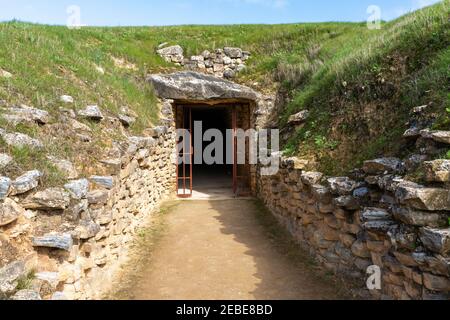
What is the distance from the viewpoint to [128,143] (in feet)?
23.8

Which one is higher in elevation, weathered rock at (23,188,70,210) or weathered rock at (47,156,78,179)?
weathered rock at (47,156,78,179)

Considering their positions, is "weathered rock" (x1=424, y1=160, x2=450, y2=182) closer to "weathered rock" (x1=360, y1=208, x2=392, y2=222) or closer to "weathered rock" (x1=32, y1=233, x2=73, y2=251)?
"weathered rock" (x1=360, y1=208, x2=392, y2=222)

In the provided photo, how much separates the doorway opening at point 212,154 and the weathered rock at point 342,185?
565 centimetres

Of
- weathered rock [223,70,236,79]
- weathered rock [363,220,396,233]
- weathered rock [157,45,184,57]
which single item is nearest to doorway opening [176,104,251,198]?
weathered rock [223,70,236,79]

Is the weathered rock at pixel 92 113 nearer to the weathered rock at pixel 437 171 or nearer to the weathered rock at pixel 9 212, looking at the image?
the weathered rock at pixel 9 212

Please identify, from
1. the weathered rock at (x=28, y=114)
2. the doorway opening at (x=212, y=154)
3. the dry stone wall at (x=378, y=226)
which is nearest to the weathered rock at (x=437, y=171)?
the dry stone wall at (x=378, y=226)

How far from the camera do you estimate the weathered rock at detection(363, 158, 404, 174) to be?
16.0ft

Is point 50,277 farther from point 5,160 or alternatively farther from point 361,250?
point 361,250

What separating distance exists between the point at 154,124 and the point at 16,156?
5240mm

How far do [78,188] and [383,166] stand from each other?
13.7 ft

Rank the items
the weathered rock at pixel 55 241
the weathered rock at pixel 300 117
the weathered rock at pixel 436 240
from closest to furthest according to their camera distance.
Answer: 1. the weathered rock at pixel 436 240
2. the weathered rock at pixel 55 241
3. the weathered rock at pixel 300 117

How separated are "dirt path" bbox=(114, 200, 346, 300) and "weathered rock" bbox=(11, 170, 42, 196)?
81.9 inches

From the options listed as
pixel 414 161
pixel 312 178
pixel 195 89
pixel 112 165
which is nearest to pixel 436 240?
pixel 414 161

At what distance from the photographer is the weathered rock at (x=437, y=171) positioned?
3.97 meters
